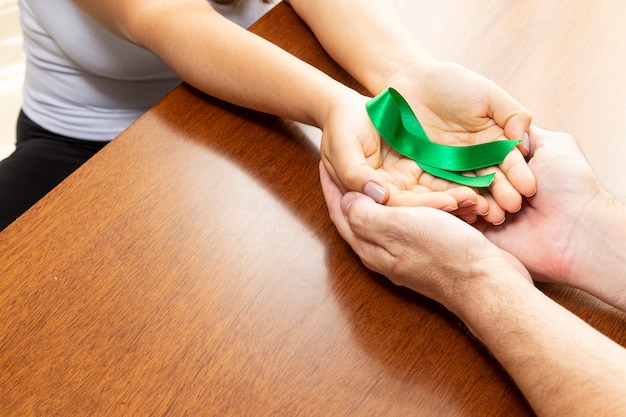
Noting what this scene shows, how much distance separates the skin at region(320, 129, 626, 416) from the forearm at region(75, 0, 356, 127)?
0.10 meters

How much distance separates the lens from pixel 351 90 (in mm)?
810

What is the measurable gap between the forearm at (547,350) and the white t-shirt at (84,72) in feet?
2.00

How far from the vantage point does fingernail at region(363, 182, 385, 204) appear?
2.29ft

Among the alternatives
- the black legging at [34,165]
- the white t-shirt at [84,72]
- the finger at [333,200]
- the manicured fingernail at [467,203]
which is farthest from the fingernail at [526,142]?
the black legging at [34,165]

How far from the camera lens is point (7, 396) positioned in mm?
610

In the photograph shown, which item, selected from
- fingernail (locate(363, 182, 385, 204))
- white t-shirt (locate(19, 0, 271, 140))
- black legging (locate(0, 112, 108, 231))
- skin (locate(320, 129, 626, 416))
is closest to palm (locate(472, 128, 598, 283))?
skin (locate(320, 129, 626, 416))

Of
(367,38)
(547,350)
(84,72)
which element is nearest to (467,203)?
(547,350)

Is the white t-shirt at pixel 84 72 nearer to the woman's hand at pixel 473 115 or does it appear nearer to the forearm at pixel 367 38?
the forearm at pixel 367 38

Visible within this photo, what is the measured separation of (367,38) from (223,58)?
7.4 inches

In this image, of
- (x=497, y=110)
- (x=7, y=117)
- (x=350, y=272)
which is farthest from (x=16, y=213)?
(x=7, y=117)

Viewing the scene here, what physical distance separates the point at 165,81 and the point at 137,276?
18.2 inches

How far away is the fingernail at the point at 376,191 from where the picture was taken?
697 mm

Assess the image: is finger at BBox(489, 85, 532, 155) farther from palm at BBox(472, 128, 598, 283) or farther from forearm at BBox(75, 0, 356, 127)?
forearm at BBox(75, 0, 356, 127)

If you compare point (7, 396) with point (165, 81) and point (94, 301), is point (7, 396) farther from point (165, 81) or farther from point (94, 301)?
point (165, 81)
